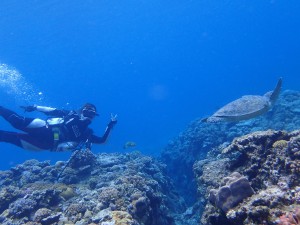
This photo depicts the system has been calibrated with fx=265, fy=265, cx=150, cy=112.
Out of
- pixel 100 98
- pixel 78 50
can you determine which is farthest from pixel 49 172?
pixel 100 98

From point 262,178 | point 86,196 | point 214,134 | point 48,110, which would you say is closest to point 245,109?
point 262,178

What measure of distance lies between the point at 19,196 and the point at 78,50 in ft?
284

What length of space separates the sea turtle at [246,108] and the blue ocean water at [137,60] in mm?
28813

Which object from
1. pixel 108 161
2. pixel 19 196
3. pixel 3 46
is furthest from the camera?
pixel 3 46

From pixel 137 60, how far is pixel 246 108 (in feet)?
466

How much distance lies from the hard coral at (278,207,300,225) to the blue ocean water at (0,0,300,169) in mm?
32854

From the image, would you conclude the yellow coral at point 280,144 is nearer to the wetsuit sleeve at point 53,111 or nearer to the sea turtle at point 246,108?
the sea turtle at point 246,108

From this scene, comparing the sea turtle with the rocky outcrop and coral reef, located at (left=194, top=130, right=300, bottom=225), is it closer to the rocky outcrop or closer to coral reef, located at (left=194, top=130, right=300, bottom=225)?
coral reef, located at (left=194, top=130, right=300, bottom=225)

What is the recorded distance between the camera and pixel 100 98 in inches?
5753

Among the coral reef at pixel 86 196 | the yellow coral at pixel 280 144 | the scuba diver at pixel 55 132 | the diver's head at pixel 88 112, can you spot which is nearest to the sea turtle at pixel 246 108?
the yellow coral at pixel 280 144

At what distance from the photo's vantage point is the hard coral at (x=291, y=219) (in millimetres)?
2761

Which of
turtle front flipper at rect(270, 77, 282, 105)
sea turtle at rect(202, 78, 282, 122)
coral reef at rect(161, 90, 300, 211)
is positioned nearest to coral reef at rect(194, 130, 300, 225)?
sea turtle at rect(202, 78, 282, 122)

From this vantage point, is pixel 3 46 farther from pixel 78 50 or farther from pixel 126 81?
pixel 126 81

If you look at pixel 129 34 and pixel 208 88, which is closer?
pixel 129 34
